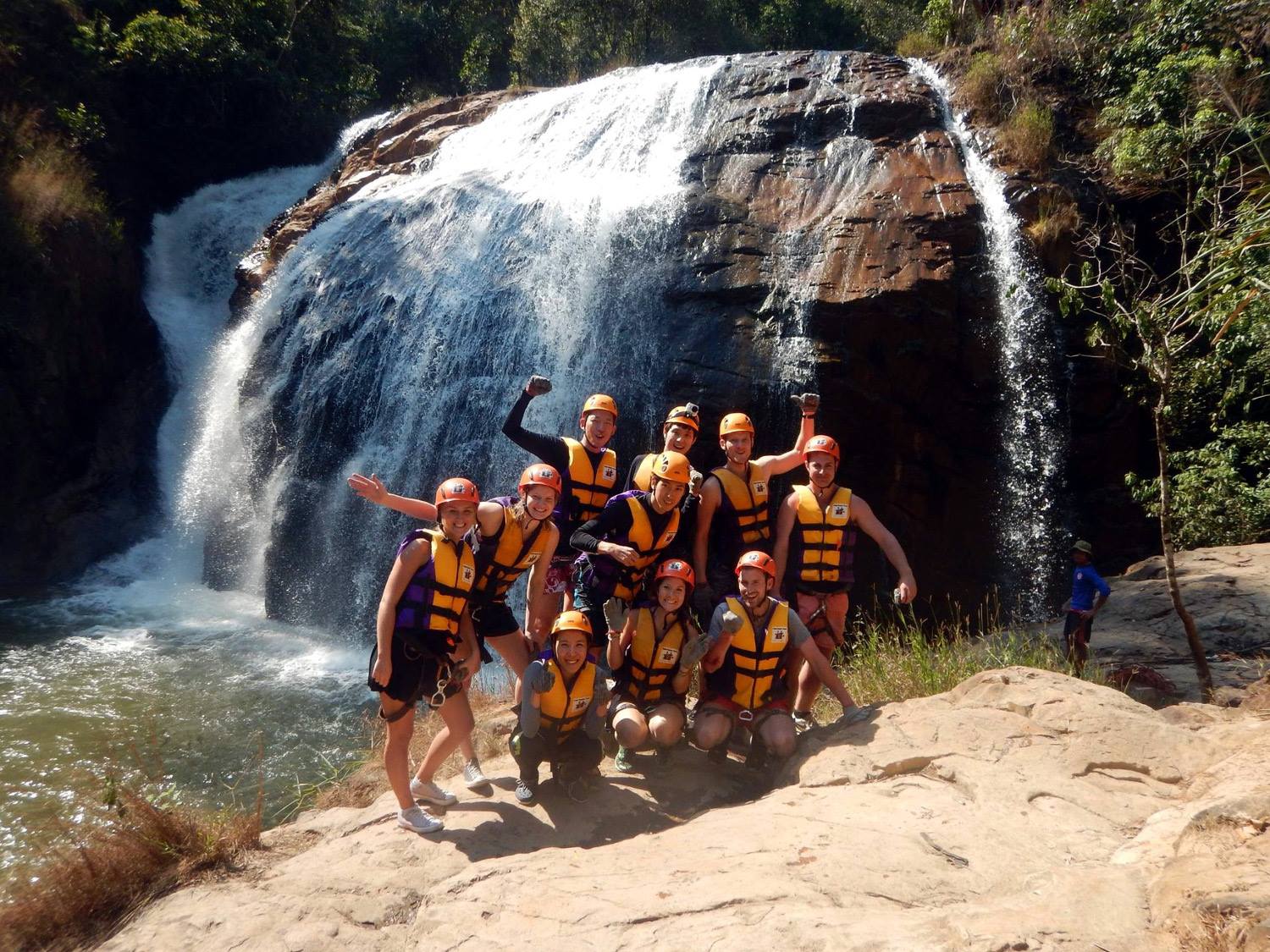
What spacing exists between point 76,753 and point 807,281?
286 inches

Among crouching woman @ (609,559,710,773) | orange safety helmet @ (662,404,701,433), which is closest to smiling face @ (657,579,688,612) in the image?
crouching woman @ (609,559,710,773)

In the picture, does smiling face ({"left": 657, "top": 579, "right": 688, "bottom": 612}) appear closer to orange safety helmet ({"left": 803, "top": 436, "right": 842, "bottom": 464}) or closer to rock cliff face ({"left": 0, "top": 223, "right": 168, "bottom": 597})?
orange safety helmet ({"left": 803, "top": 436, "right": 842, "bottom": 464})

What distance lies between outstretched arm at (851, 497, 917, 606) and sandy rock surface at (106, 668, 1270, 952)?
52cm

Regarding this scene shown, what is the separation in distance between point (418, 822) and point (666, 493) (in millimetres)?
1860

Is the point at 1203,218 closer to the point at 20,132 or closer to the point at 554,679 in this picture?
the point at 554,679

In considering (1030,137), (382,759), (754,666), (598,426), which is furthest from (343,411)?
(1030,137)

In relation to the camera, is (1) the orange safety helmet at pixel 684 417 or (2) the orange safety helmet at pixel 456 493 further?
(1) the orange safety helmet at pixel 684 417

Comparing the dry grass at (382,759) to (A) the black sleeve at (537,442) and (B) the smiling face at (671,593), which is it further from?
(A) the black sleeve at (537,442)

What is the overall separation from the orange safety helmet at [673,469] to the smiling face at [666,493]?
0.07ft

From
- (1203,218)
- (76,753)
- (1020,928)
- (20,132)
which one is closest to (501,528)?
(1020,928)

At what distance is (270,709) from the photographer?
7566mm

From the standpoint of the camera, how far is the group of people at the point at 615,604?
13.1ft

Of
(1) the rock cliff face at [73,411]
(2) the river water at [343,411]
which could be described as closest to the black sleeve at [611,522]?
(2) the river water at [343,411]

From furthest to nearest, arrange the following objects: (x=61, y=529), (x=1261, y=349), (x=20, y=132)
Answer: (x=20, y=132) → (x=61, y=529) → (x=1261, y=349)
